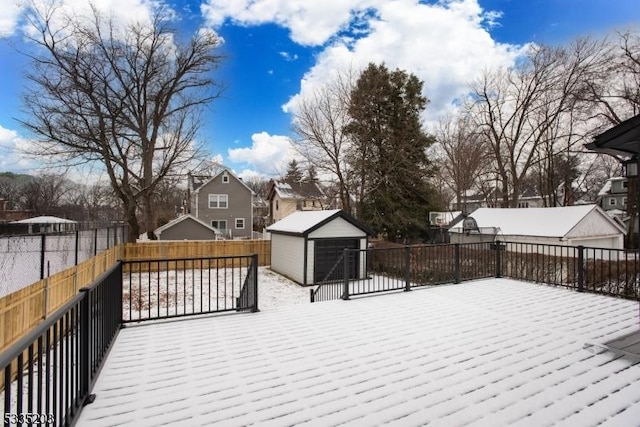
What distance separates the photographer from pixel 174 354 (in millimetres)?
3254

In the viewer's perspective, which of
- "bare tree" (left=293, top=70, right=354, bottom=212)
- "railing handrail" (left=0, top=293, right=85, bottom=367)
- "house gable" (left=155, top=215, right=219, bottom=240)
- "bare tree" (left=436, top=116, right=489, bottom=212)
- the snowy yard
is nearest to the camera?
"railing handrail" (left=0, top=293, right=85, bottom=367)

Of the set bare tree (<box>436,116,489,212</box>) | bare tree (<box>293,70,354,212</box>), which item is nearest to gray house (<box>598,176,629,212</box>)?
Answer: bare tree (<box>436,116,489,212</box>)

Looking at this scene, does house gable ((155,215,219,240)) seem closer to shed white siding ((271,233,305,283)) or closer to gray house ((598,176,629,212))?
shed white siding ((271,233,305,283))

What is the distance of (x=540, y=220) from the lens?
48.4 ft

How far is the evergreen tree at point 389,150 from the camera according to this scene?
17109 millimetres

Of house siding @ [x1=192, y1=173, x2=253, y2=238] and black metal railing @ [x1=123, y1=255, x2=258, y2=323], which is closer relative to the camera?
black metal railing @ [x1=123, y1=255, x2=258, y2=323]

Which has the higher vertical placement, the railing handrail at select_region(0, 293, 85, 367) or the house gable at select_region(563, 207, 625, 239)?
the house gable at select_region(563, 207, 625, 239)

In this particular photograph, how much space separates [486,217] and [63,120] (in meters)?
20.2

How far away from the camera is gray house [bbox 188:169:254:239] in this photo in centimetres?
2489

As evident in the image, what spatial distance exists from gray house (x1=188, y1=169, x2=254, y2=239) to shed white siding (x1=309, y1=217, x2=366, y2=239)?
572 inches

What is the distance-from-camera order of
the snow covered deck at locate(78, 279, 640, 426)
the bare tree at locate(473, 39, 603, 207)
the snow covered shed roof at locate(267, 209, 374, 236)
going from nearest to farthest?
the snow covered deck at locate(78, 279, 640, 426) < the snow covered shed roof at locate(267, 209, 374, 236) < the bare tree at locate(473, 39, 603, 207)

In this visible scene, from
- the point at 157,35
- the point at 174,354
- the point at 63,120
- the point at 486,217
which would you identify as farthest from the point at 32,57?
the point at 486,217

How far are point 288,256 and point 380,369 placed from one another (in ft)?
36.3

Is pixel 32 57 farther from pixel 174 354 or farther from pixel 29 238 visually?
pixel 174 354
